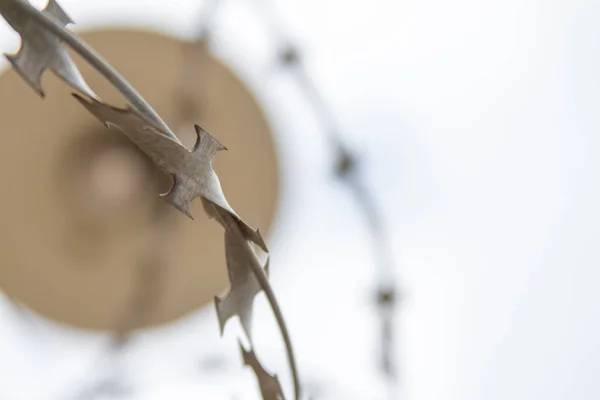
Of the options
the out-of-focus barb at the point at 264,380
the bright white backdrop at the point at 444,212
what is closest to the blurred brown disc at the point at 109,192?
the bright white backdrop at the point at 444,212

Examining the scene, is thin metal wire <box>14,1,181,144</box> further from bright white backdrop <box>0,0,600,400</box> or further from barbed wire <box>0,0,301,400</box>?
bright white backdrop <box>0,0,600,400</box>

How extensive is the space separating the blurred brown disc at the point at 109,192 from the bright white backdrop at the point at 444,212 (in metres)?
0.14

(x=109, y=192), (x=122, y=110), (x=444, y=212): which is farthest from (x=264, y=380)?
(x=444, y=212)

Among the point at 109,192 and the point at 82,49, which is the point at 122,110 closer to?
the point at 82,49

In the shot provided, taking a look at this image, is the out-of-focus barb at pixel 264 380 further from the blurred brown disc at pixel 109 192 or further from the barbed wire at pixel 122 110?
the blurred brown disc at pixel 109 192

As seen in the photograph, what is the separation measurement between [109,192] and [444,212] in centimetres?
37

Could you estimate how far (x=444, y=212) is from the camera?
86 cm

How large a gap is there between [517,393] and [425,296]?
0.13 meters

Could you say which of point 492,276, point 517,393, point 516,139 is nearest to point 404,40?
point 516,139

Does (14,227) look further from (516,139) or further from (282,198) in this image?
(516,139)

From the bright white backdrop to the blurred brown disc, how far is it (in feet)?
0.45

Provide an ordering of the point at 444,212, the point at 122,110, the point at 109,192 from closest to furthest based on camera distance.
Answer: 1. the point at 122,110
2. the point at 109,192
3. the point at 444,212

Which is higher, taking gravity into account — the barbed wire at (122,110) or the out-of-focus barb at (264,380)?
the barbed wire at (122,110)

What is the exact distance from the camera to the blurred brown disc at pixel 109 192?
610 millimetres
